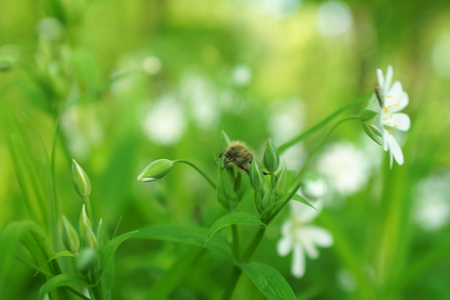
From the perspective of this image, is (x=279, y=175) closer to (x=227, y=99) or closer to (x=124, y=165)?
(x=124, y=165)

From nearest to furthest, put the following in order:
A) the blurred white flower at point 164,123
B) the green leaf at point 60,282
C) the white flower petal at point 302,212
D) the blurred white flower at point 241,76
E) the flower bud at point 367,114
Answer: the green leaf at point 60,282, the flower bud at point 367,114, the white flower petal at point 302,212, the blurred white flower at point 241,76, the blurred white flower at point 164,123

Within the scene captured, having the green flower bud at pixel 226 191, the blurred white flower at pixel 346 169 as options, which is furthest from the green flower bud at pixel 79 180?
the blurred white flower at pixel 346 169

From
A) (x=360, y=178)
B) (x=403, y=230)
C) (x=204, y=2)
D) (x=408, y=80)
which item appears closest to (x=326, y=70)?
(x=204, y=2)

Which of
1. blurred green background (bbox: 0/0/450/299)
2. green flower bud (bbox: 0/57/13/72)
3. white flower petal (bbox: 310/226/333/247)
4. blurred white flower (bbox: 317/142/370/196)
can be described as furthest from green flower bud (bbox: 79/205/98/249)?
blurred white flower (bbox: 317/142/370/196)

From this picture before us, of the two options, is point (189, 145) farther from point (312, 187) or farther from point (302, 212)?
point (312, 187)

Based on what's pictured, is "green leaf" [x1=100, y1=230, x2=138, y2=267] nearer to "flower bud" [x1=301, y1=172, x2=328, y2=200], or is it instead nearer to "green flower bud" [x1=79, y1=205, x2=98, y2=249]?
"green flower bud" [x1=79, y1=205, x2=98, y2=249]

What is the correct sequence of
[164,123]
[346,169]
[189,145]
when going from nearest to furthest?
[189,145] < [346,169] < [164,123]

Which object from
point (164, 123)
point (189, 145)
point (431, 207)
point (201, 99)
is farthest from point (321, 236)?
point (201, 99)

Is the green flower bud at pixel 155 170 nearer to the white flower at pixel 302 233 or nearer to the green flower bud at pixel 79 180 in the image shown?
the green flower bud at pixel 79 180
